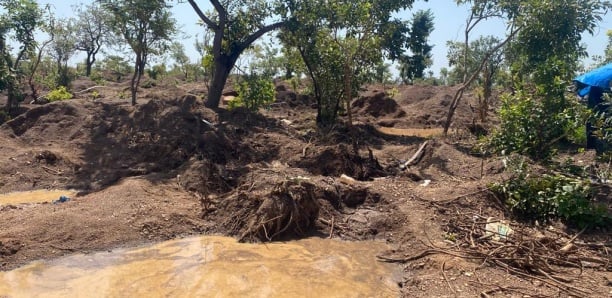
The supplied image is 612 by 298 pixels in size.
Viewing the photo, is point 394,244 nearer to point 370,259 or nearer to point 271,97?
point 370,259

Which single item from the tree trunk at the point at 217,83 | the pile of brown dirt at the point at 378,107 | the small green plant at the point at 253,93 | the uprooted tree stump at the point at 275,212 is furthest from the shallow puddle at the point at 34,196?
the pile of brown dirt at the point at 378,107

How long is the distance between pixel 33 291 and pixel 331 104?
31.0ft

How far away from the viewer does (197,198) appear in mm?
7695

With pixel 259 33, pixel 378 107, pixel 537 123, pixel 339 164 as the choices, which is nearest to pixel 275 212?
pixel 339 164

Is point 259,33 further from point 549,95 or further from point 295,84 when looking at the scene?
point 295,84

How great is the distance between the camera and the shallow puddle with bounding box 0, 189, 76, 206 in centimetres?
784

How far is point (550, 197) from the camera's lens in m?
6.25

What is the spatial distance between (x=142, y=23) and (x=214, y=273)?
905 centimetres

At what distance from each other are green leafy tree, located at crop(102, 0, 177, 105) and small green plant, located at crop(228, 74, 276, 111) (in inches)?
97.1

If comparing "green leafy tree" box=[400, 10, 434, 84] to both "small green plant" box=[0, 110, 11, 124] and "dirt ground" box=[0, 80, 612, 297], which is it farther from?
"small green plant" box=[0, 110, 11, 124]

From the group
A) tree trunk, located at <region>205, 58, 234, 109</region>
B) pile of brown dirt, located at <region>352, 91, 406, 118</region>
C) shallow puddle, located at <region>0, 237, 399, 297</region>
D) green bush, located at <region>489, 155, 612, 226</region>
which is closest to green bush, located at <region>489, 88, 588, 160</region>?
green bush, located at <region>489, 155, 612, 226</region>

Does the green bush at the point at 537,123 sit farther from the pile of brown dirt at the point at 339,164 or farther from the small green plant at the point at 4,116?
the small green plant at the point at 4,116

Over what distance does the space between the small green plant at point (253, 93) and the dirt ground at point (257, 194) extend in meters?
1.03

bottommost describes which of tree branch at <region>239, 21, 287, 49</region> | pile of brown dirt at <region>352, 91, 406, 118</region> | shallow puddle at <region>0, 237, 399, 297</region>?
shallow puddle at <region>0, 237, 399, 297</region>
